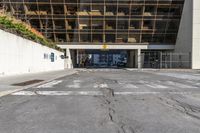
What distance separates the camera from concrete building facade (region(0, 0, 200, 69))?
75.2 m

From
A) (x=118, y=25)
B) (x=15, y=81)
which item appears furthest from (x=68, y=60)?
(x=15, y=81)

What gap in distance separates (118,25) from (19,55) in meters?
47.8

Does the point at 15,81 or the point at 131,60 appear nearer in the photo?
the point at 15,81

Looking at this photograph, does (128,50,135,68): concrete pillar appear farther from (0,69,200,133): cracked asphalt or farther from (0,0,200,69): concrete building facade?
(0,69,200,133): cracked asphalt

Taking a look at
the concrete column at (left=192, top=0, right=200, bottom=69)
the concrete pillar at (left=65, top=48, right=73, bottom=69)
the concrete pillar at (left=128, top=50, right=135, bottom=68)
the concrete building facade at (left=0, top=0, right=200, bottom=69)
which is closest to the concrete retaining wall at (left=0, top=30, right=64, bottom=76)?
the concrete pillar at (left=65, top=48, right=73, bottom=69)

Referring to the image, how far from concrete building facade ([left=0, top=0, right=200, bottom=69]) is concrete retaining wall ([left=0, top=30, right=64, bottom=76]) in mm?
32210

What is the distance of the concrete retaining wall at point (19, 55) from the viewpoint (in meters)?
26.9

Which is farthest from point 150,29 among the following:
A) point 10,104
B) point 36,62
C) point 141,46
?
point 10,104

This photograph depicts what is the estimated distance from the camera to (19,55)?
31672 millimetres

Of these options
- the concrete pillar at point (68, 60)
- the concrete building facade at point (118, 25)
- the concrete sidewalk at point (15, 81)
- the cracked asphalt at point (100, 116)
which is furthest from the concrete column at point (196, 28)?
the cracked asphalt at point (100, 116)

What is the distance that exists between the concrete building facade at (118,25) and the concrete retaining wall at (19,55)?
32210 mm

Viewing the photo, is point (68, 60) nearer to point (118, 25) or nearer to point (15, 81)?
point (118, 25)

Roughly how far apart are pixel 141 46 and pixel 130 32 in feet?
12.1

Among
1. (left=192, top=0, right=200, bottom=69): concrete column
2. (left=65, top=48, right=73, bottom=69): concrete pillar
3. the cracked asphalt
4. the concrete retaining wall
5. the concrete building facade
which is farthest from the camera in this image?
(left=65, top=48, right=73, bottom=69): concrete pillar
